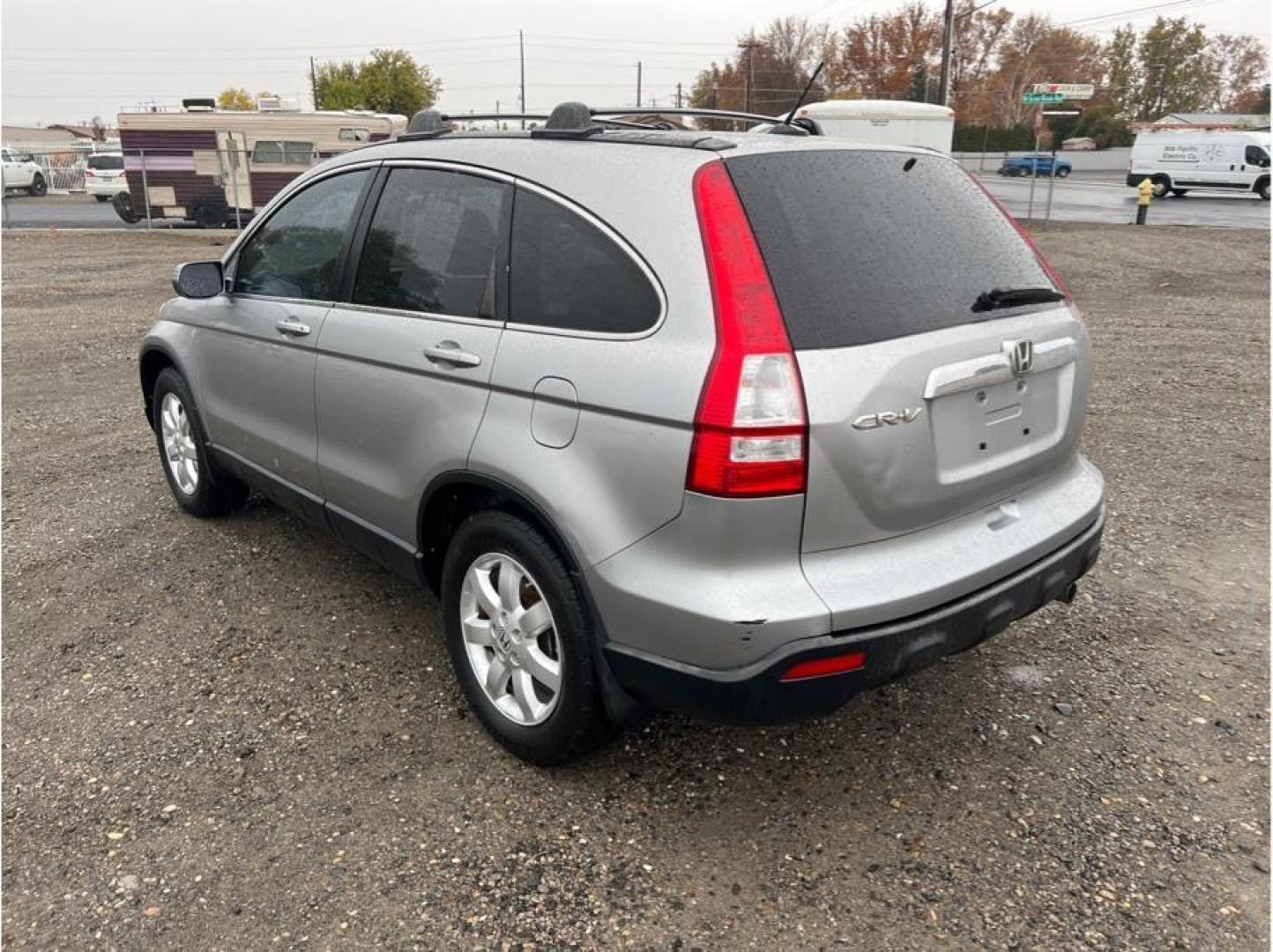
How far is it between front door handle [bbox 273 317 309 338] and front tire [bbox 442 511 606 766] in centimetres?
109

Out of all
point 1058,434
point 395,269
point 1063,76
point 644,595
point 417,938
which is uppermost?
point 1063,76

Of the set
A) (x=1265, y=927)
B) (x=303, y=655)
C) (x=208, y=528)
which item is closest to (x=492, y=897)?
(x=303, y=655)

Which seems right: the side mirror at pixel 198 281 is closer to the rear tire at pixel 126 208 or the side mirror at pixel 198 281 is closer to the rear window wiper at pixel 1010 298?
the rear window wiper at pixel 1010 298

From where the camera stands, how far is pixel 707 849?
8.34ft

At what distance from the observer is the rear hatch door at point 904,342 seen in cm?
221

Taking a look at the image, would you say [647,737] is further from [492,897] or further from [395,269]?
[395,269]

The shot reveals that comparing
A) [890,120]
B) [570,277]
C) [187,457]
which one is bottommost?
[187,457]

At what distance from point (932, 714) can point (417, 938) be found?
175 cm

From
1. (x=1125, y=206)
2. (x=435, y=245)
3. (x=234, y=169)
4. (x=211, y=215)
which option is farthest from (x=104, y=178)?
(x=435, y=245)

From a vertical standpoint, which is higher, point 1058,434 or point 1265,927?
point 1058,434

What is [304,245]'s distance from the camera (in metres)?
3.65

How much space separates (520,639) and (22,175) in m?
38.8

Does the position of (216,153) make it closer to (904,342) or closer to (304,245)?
(304,245)

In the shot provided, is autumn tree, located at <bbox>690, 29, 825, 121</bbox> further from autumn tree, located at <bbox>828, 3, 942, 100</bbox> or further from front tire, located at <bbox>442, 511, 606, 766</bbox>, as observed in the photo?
front tire, located at <bbox>442, 511, 606, 766</bbox>
